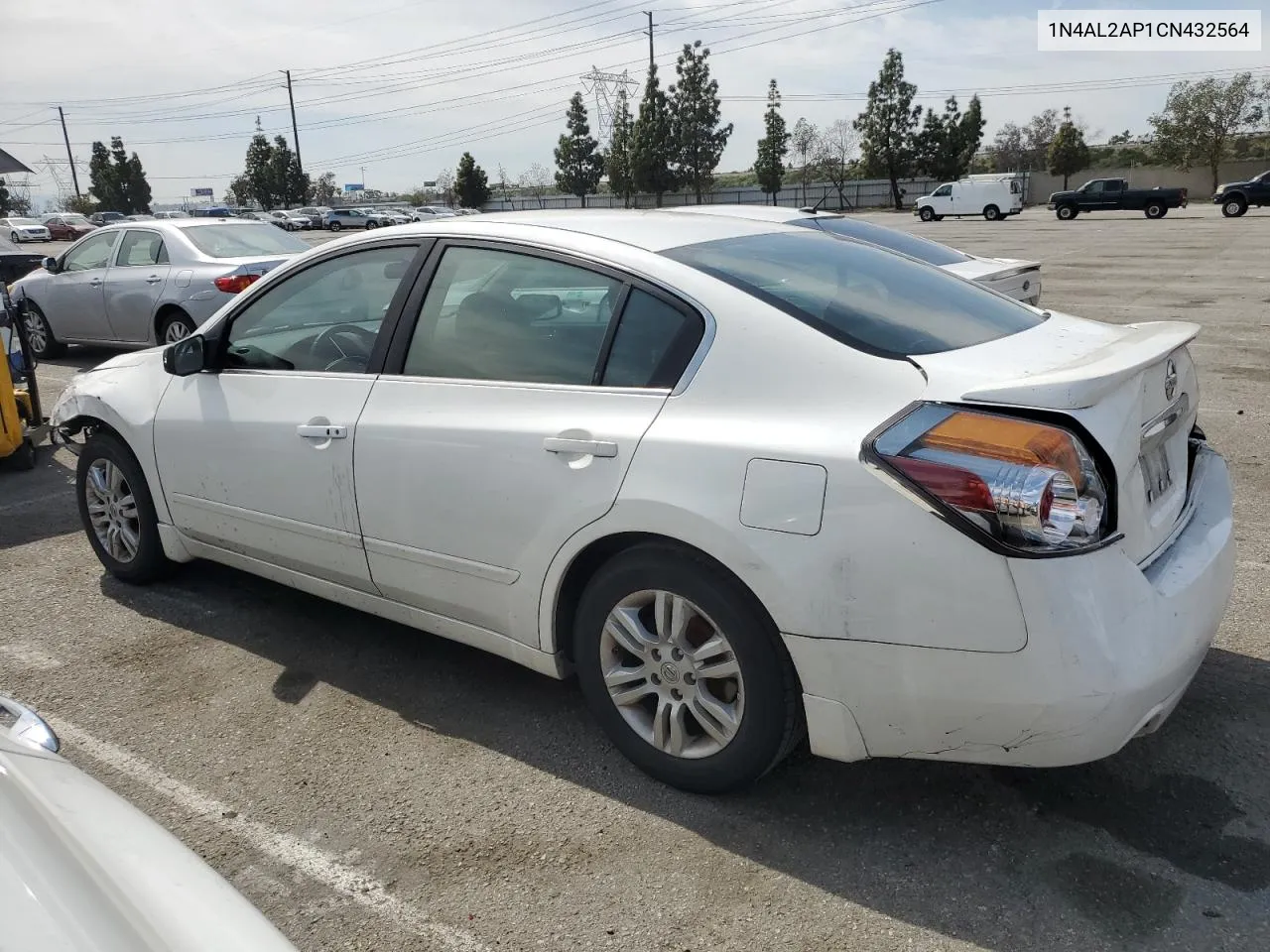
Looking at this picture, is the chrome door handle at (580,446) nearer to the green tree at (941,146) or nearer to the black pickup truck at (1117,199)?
the black pickup truck at (1117,199)

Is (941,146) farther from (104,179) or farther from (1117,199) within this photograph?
(104,179)

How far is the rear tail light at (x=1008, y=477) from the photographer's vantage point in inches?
91.4

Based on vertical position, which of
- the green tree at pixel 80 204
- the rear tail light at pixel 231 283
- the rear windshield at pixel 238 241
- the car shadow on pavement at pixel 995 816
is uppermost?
the green tree at pixel 80 204

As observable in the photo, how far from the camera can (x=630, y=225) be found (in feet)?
11.2

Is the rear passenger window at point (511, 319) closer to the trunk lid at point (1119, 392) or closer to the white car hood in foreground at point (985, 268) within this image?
the trunk lid at point (1119, 392)

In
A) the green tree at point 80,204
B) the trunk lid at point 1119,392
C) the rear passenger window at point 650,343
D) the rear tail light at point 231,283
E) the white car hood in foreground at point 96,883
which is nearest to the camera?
the white car hood in foreground at point 96,883

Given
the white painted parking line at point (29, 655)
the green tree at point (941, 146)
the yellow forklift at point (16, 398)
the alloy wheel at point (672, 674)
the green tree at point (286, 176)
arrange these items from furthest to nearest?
the green tree at point (286, 176)
the green tree at point (941, 146)
the yellow forklift at point (16, 398)
the white painted parking line at point (29, 655)
the alloy wheel at point (672, 674)

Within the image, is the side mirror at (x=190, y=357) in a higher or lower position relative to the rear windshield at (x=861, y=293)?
lower

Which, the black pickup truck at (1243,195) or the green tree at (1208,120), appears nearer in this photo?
the black pickup truck at (1243,195)

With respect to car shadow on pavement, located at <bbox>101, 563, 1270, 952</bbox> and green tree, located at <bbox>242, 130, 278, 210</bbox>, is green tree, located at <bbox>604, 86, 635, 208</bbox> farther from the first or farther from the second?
car shadow on pavement, located at <bbox>101, 563, 1270, 952</bbox>

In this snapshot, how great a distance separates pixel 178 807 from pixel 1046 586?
2490mm

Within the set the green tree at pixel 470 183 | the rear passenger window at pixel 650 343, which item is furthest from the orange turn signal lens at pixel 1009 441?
the green tree at pixel 470 183

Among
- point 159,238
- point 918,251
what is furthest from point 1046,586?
point 159,238

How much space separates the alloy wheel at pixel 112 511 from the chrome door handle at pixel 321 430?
4.57 feet
